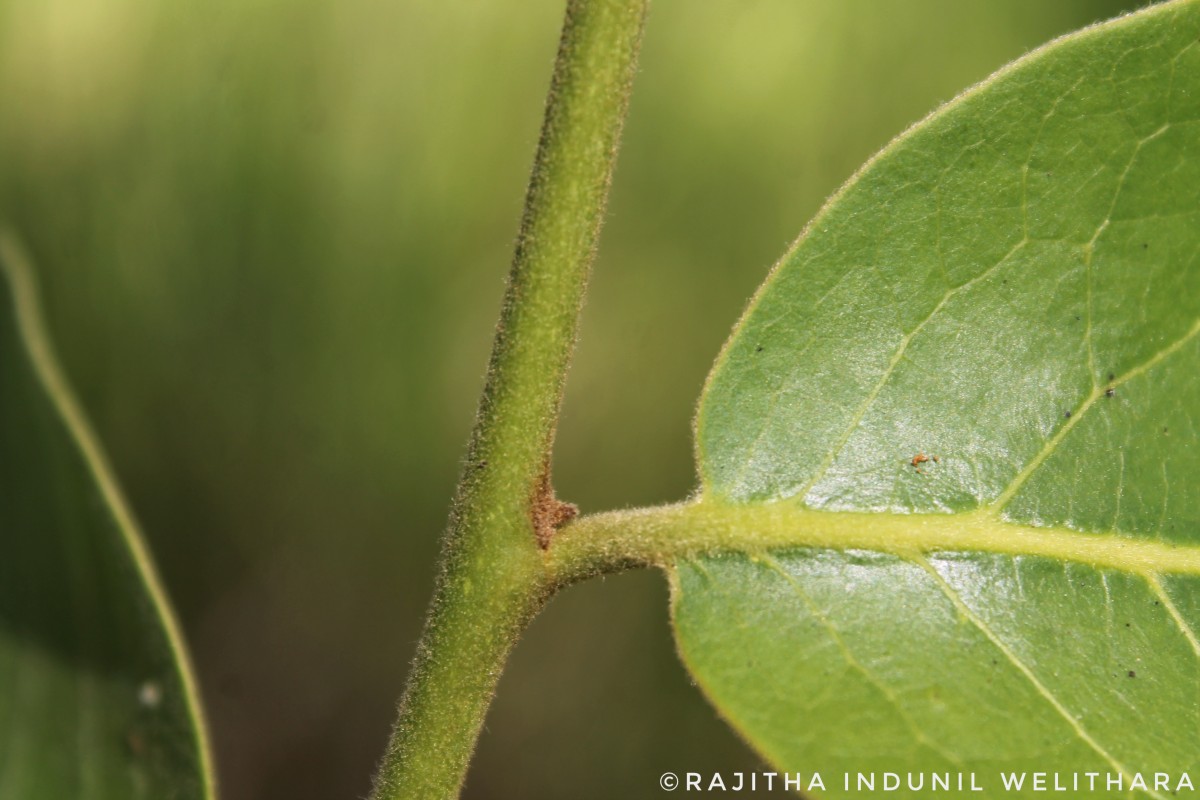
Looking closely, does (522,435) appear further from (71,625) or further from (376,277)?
(376,277)

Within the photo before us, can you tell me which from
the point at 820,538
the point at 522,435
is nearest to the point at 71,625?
the point at 522,435

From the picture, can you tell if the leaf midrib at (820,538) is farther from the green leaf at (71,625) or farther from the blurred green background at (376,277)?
the blurred green background at (376,277)

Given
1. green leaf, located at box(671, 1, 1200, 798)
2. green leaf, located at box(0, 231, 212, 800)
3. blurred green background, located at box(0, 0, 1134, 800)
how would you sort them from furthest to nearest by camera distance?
blurred green background, located at box(0, 0, 1134, 800) → green leaf, located at box(0, 231, 212, 800) → green leaf, located at box(671, 1, 1200, 798)

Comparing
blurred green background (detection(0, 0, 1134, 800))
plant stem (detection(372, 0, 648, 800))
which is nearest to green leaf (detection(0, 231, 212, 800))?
plant stem (detection(372, 0, 648, 800))

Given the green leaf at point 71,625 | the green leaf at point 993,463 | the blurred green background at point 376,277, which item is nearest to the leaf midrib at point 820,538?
the green leaf at point 993,463

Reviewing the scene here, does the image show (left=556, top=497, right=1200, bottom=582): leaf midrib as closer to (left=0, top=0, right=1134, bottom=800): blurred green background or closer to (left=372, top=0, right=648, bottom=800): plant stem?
(left=372, top=0, right=648, bottom=800): plant stem

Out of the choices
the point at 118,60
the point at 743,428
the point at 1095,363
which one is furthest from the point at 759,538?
the point at 118,60

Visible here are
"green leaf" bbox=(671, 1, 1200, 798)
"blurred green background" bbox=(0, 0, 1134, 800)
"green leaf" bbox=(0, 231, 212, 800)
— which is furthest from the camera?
"blurred green background" bbox=(0, 0, 1134, 800)
